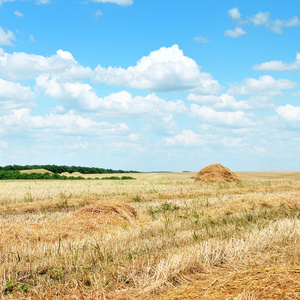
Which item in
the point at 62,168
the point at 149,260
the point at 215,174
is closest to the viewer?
the point at 149,260

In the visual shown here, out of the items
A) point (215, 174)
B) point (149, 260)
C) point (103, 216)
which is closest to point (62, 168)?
point (215, 174)

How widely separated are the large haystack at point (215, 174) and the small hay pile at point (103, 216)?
16.1 m

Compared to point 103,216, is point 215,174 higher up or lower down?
higher up

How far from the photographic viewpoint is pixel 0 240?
695 cm

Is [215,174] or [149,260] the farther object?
[215,174]

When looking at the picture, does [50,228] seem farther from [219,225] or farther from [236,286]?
[236,286]

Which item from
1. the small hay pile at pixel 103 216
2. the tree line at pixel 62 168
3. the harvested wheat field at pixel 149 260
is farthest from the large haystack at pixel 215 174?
the tree line at pixel 62 168

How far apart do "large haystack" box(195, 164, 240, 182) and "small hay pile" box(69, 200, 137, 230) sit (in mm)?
16089

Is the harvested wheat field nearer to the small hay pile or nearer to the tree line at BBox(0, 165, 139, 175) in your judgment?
the small hay pile

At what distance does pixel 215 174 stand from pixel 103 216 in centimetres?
1785

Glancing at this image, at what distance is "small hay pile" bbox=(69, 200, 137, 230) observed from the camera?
871 centimetres

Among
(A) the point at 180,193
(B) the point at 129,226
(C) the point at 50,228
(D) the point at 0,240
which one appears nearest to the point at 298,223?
(B) the point at 129,226

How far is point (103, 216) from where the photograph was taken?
940 cm

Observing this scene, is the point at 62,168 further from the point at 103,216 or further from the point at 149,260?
the point at 149,260
